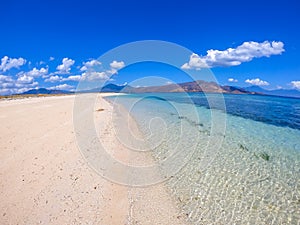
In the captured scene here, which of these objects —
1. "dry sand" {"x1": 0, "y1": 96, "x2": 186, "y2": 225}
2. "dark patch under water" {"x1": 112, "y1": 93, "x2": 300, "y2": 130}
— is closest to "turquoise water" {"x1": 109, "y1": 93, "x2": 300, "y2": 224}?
"dry sand" {"x1": 0, "y1": 96, "x2": 186, "y2": 225}

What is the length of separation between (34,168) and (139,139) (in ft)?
20.8

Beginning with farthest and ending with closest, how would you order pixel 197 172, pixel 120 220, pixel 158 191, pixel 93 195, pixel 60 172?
pixel 197 172, pixel 60 172, pixel 158 191, pixel 93 195, pixel 120 220

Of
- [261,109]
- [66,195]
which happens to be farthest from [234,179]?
[261,109]

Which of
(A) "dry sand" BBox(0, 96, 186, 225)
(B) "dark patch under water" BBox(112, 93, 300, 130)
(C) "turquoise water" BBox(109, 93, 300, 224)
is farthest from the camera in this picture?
(B) "dark patch under water" BBox(112, 93, 300, 130)

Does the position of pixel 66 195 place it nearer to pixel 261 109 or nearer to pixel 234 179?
pixel 234 179

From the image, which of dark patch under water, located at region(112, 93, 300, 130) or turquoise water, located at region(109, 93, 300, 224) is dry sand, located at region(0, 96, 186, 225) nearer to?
turquoise water, located at region(109, 93, 300, 224)

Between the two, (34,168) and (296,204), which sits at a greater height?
(34,168)

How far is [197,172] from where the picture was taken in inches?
306

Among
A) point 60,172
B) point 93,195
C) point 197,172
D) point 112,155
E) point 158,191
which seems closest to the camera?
point 93,195

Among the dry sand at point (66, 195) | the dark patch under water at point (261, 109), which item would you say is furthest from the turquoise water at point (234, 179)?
the dark patch under water at point (261, 109)

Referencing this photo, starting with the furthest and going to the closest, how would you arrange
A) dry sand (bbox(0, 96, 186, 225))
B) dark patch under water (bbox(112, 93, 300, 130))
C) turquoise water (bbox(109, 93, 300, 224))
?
dark patch under water (bbox(112, 93, 300, 130)), turquoise water (bbox(109, 93, 300, 224)), dry sand (bbox(0, 96, 186, 225))

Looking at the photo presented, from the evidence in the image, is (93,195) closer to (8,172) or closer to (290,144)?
(8,172)

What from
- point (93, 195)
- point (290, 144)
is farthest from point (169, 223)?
point (290, 144)

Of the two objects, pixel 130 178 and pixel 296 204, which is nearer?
pixel 296 204
